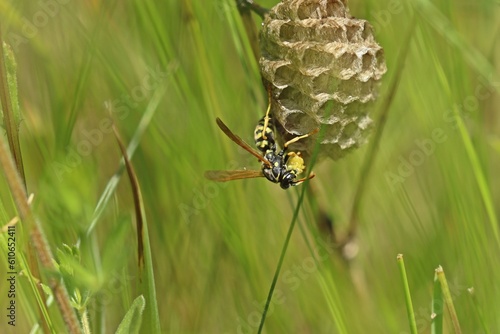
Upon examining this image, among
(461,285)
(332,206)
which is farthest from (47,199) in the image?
(461,285)

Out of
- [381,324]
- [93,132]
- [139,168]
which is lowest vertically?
[381,324]

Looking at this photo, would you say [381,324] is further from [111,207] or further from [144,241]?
[144,241]

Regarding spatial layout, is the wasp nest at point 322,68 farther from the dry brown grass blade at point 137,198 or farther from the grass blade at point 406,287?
the dry brown grass blade at point 137,198

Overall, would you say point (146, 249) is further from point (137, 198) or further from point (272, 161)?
Answer: point (272, 161)

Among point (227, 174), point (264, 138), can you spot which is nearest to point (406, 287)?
point (227, 174)

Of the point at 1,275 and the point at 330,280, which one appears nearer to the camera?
the point at 330,280

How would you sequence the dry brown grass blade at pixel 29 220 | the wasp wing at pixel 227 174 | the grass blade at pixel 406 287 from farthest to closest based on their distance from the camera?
the wasp wing at pixel 227 174 → the grass blade at pixel 406 287 → the dry brown grass blade at pixel 29 220

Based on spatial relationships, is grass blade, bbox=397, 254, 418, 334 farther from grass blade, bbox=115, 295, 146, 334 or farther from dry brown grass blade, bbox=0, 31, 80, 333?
dry brown grass blade, bbox=0, 31, 80, 333

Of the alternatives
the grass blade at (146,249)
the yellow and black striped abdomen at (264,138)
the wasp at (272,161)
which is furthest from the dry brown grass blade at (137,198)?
the yellow and black striped abdomen at (264,138)
